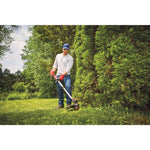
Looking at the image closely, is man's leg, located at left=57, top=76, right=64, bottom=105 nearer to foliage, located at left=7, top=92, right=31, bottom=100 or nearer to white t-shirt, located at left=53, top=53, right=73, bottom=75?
white t-shirt, located at left=53, top=53, right=73, bottom=75

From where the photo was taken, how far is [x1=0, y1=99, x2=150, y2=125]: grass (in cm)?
393

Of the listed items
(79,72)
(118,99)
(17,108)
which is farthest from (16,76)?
(118,99)

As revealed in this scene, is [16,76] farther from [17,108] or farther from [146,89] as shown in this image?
[146,89]

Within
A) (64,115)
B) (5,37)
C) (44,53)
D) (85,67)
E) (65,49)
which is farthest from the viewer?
(44,53)

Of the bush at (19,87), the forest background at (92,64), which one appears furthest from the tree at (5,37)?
the bush at (19,87)

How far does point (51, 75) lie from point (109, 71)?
1873 millimetres

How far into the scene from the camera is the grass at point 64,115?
3.93 metres

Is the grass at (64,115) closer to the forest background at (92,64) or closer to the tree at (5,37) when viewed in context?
the forest background at (92,64)

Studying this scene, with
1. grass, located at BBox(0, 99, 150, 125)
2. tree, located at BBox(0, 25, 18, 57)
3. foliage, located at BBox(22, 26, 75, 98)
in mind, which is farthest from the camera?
foliage, located at BBox(22, 26, 75, 98)

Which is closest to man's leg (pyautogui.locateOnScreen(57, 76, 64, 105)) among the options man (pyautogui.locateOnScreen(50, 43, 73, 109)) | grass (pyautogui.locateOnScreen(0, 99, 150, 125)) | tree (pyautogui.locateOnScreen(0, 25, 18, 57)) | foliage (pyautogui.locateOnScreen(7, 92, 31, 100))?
man (pyautogui.locateOnScreen(50, 43, 73, 109))

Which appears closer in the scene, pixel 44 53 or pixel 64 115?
pixel 64 115

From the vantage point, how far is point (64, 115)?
4227mm

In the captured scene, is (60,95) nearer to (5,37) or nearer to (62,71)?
(62,71)

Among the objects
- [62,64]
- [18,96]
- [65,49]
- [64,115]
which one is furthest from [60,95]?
[65,49]
